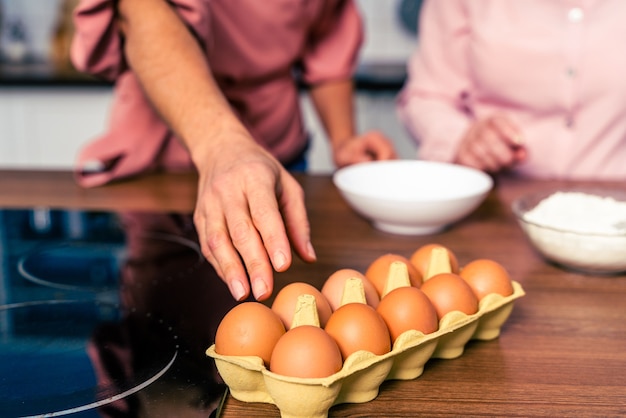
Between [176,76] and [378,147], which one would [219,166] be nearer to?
[176,76]

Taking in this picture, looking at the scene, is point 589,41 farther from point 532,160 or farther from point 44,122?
point 44,122

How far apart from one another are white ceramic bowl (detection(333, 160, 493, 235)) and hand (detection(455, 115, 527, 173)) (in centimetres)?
12

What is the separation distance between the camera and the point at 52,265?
0.89 meters

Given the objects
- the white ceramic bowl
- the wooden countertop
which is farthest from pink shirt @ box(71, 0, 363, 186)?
the white ceramic bowl

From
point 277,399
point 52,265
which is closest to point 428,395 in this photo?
point 277,399

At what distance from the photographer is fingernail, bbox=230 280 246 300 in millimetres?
662

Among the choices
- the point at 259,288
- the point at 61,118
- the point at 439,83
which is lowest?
the point at 61,118

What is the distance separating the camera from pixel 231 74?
4.34 ft

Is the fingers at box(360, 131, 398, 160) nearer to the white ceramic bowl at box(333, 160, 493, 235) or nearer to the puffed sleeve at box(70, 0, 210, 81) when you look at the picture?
the white ceramic bowl at box(333, 160, 493, 235)

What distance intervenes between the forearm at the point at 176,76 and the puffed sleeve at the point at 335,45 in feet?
1.77

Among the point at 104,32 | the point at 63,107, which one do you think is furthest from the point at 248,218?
the point at 63,107

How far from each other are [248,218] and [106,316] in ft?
0.60

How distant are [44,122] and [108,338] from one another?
213 cm

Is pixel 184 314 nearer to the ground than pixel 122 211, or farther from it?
farther from it
